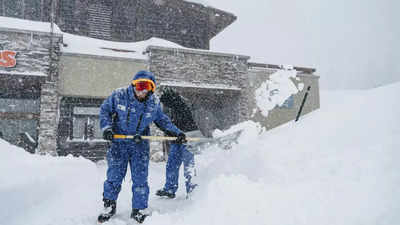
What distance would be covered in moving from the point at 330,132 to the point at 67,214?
350cm

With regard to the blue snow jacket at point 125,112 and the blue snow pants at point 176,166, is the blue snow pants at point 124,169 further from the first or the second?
the blue snow pants at point 176,166

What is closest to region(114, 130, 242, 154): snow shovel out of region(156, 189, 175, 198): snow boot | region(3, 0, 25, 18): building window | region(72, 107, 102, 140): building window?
region(156, 189, 175, 198): snow boot

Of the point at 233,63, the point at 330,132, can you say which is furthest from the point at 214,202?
the point at 233,63

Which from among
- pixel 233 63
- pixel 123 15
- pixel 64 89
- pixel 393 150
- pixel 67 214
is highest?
pixel 123 15

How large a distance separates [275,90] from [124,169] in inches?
446

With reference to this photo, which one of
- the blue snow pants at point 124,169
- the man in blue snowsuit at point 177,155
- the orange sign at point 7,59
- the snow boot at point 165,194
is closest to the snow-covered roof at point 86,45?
the orange sign at point 7,59

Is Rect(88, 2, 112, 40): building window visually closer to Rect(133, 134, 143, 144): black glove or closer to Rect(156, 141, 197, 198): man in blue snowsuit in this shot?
Rect(156, 141, 197, 198): man in blue snowsuit

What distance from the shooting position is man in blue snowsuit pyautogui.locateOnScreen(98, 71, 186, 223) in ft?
9.96

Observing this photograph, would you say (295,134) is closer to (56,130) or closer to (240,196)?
(240,196)

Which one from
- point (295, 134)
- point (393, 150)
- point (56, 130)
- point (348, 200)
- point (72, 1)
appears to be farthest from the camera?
point (72, 1)

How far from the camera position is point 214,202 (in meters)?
2.83

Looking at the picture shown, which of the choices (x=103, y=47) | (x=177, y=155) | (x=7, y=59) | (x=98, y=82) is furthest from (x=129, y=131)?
(x=103, y=47)

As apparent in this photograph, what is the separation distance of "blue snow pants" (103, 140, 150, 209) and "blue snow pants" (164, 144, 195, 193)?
1.11 m

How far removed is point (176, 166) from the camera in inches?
169
